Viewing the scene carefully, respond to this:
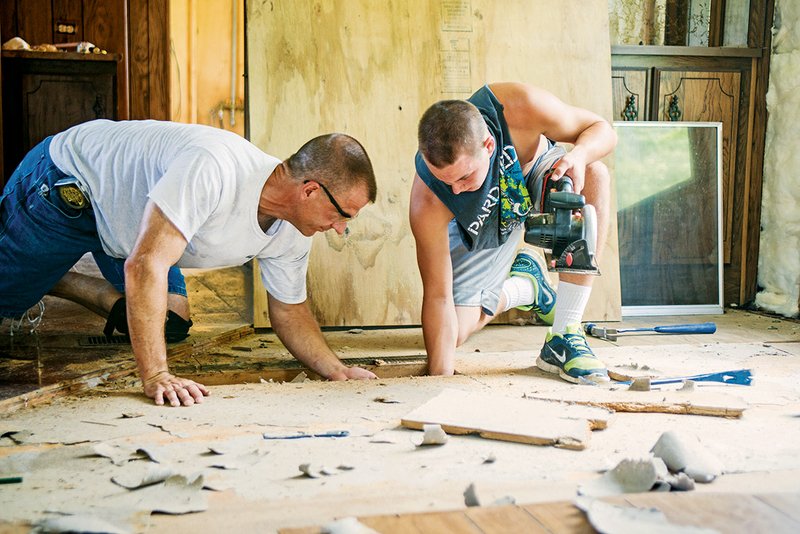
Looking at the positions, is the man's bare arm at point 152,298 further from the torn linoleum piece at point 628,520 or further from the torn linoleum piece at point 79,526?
the torn linoleum piece at point 628,520

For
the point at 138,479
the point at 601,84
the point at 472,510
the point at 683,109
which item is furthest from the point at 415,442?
the point at 683,109

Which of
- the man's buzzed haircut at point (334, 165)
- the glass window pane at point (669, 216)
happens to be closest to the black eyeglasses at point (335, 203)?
the man's buzzed haircut at point (334, 165)

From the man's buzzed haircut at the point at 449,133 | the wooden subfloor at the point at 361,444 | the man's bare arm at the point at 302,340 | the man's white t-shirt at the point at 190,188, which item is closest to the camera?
the wooden subfloor at the point at 361,444

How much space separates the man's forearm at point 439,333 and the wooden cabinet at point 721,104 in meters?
2.00

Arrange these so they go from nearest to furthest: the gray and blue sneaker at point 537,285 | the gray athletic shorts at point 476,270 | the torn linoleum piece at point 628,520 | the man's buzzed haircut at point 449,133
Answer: the torn linoleum piece at point 628,520
the man's buzzed haircut at point 449,133
the gray athletic shorts at point 476,270
the gray and blue sneaker at point 537,285

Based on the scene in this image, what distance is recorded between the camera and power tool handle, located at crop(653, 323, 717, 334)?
3412mm

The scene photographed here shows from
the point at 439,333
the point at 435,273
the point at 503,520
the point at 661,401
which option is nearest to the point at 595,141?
the point at 435,273

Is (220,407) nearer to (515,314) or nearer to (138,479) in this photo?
(138,479)

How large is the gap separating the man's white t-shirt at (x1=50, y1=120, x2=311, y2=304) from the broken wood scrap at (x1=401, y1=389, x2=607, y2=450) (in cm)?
76

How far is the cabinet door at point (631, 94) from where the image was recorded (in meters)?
4.18

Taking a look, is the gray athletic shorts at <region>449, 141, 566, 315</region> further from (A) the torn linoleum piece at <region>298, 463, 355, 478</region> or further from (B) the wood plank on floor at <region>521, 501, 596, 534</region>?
(B) the wood plank on floor at <region>521, 501, 596, 534</region>

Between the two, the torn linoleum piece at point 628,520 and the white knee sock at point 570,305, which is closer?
the torn linoleum piece at point 628,520

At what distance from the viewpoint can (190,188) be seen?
2.23 m

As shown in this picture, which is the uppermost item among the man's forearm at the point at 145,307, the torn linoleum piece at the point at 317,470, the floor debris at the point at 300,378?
the man's forearm at the point at 145,307
